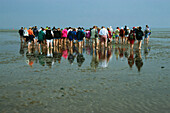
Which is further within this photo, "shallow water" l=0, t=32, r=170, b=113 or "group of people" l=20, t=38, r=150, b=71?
"group of people" l=20, t=38, r=150, b=71

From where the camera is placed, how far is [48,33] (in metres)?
21.7

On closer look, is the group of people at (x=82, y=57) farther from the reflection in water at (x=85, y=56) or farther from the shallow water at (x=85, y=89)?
the shallow water at (x=85, y=89)

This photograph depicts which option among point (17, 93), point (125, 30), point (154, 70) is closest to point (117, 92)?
point (17, 93)

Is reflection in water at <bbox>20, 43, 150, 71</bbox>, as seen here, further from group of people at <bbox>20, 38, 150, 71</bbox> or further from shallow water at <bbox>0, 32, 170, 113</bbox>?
shallow water at <bbox>0, 32, 170, 113</bbox>

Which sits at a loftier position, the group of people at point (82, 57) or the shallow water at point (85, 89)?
the group of people at point (82, 57)

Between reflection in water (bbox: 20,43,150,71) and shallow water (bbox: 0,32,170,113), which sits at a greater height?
reflection in water (bbox: 20,43,150,71)

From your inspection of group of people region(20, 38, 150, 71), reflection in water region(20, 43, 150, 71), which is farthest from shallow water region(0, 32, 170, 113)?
group of people region(20, 38, 150, 71)

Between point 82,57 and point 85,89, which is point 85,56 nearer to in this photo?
point 82,57

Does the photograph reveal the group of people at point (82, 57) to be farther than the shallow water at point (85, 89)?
Yes

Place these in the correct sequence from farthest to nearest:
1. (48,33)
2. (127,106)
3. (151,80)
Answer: (48,33), (151,80), (127,106)

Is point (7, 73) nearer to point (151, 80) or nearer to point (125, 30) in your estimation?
point (151, 80)

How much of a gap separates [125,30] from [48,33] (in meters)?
10.3

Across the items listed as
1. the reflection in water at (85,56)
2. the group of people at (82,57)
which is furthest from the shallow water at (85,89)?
the group of people at (82,57)

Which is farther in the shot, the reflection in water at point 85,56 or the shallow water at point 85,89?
the reflection in water at point 85,56
